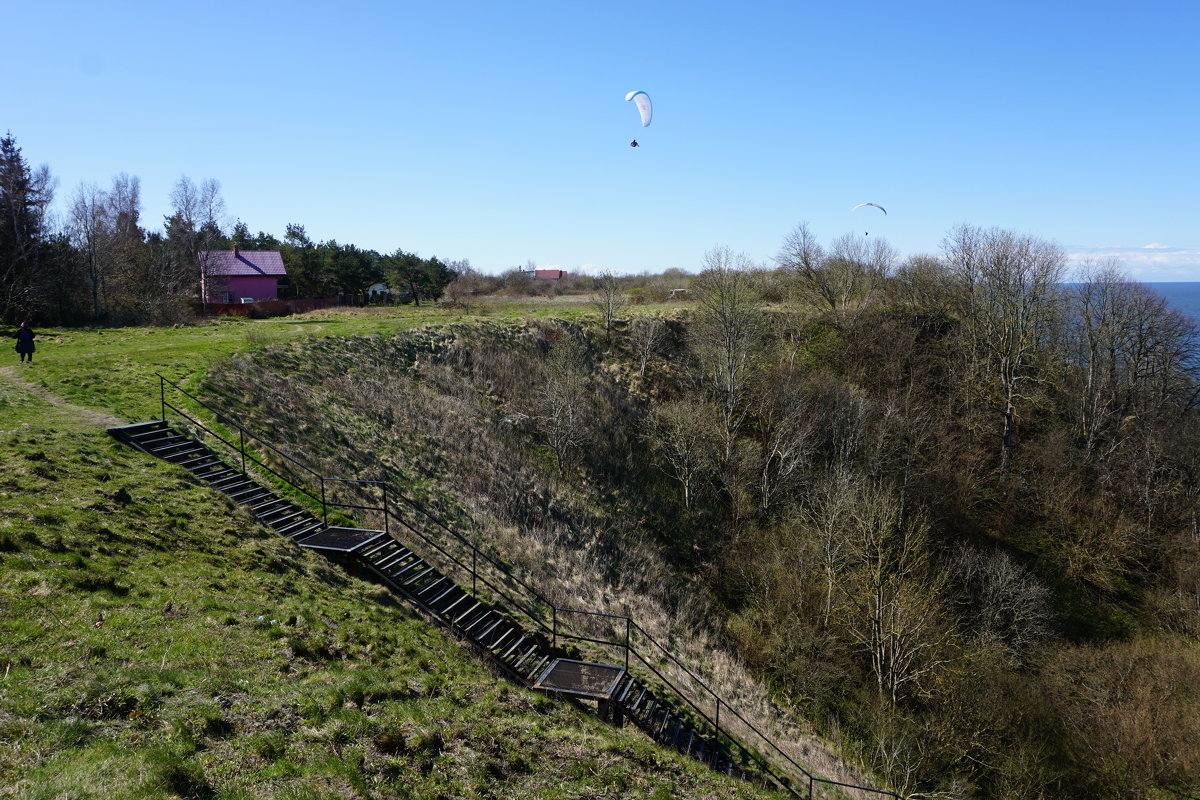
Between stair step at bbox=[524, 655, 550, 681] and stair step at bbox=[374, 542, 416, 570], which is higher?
stair step at bbox=[374, 542, 416, 570]

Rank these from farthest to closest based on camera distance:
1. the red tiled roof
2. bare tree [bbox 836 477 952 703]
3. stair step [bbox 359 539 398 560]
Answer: the red tiled roof
bare tree [bbox 836 477 952 703]
stair step [bbox 359 539 398 560]

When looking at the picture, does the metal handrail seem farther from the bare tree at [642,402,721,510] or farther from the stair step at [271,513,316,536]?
the bare tree at [642,402,721,510]

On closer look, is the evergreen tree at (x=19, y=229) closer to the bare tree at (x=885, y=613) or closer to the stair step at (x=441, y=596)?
the stair step at (x=441, y=596)

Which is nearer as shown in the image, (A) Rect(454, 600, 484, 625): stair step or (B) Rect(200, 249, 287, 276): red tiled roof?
(A) Rect(454, 600, 484, 625): stair step

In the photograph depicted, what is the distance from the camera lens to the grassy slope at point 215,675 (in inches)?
249

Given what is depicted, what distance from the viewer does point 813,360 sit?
40.3 m

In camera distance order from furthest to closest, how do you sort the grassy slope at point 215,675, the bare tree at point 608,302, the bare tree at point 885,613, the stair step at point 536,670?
the bare tree at point 608,302
the bare tree at point 885,613
the stair step at point 536,670
the grassy slope at point 215,675

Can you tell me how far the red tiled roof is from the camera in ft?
158

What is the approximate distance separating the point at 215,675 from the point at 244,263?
2006 inches

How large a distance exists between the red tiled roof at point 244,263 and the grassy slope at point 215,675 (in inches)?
1544

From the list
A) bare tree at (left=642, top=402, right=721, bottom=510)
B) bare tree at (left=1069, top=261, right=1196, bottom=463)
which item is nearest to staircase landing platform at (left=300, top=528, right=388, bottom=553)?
bare tree at (left=642, top=402, right=721, bottom=510)

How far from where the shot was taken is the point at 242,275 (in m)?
49.1

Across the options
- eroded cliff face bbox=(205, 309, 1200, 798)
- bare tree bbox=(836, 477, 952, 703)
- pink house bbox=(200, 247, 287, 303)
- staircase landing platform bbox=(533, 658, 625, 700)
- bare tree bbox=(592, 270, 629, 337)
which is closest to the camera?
staircase landing platform bbox=(533, 658, 625, 700)

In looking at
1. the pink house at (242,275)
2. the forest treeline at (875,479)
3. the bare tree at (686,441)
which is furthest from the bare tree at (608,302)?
the pink house at (242,275)
